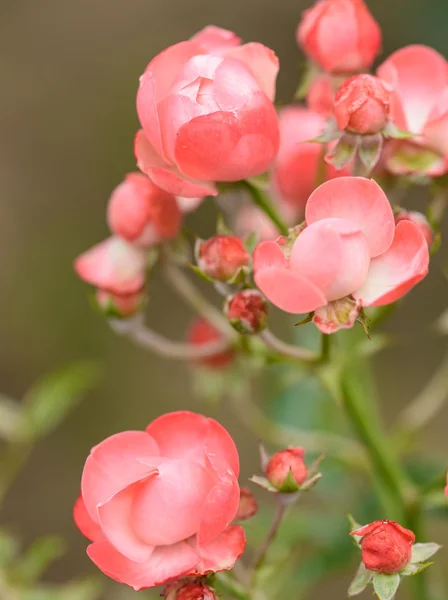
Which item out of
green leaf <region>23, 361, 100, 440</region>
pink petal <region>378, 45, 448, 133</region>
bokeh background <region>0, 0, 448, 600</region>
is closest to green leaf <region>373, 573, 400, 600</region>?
pink petal <region>378, 45, 448, 133</region>

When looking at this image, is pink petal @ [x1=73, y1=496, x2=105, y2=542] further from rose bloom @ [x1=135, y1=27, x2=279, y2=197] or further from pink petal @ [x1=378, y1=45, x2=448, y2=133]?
pink petal @ [x1=378, y1=45, x2=448, y2=133]

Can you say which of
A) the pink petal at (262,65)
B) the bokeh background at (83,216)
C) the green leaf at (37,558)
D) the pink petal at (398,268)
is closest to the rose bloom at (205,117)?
the pink petal at (262,65)

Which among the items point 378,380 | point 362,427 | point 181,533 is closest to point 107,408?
point 378,380

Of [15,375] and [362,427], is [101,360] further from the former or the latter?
[362,427]

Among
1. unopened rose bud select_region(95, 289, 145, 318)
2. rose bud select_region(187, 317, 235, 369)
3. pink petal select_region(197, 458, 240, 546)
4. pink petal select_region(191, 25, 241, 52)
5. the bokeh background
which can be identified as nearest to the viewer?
pink petal select_region(197, 458, 240, 546)

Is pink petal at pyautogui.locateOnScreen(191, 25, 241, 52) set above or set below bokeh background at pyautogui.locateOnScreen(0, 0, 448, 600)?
above

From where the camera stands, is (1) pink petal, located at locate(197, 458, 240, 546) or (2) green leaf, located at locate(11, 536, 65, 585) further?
(2) green leaf, located at locate(11, 536, 65, 585)

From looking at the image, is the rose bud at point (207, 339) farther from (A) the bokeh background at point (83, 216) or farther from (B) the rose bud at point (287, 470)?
(A) the bokeh background at point (83, 216)
